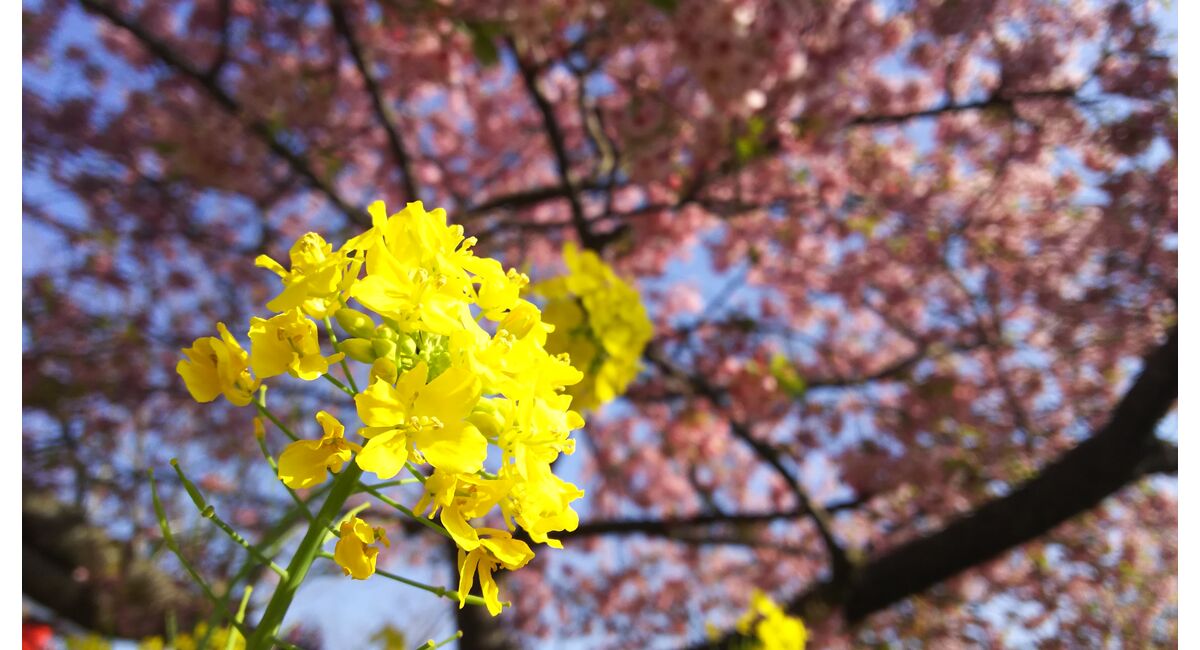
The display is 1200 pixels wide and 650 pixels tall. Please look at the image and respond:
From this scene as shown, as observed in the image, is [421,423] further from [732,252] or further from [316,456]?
[732,252]

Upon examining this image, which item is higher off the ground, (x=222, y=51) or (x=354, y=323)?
(x=222, y=51)

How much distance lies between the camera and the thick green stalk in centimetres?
73

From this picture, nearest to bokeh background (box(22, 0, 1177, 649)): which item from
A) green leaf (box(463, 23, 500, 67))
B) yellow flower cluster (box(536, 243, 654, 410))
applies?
green leaf (box(463, 23, 500, 67))

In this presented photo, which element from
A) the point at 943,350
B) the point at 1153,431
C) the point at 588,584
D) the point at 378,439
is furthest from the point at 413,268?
the point at 588,584

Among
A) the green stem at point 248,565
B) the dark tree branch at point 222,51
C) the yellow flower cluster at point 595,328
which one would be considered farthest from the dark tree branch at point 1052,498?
the dark tree branch at point 222,51

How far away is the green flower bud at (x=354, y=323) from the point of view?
801 mm

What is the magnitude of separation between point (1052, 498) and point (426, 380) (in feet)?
11.7

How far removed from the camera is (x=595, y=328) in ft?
4.73

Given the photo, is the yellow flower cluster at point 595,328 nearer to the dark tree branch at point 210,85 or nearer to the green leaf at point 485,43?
the green leaf at point 485,43

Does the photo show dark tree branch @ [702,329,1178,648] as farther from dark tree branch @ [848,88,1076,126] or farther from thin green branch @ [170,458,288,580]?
thin green branch @ [170,458,288,580]

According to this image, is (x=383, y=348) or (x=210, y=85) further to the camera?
(x=210, y=85)

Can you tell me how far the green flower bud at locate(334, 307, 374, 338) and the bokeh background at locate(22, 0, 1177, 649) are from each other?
264 cm

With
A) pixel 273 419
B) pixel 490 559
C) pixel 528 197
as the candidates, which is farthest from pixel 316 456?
pixel 528 197

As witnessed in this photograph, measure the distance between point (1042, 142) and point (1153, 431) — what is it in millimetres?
2752
